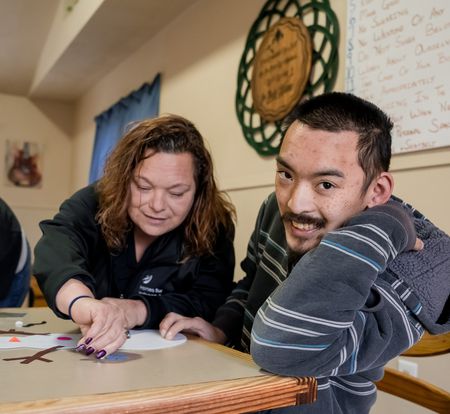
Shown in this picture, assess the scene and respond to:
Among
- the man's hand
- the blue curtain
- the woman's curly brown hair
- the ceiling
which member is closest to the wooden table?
the man's hand

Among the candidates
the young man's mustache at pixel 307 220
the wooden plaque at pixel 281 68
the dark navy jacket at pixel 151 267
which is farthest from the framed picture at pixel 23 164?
the young man's mustache at pixel 307 220

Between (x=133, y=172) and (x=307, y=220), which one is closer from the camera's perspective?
(x=307, y=220)

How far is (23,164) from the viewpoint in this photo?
5051 mm

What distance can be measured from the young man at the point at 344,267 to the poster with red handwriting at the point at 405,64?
2.11 feet

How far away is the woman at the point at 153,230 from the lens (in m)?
1.04

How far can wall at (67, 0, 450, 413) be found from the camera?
4.50 feet

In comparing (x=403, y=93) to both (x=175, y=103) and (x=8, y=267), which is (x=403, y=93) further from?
(x=175, y=103)

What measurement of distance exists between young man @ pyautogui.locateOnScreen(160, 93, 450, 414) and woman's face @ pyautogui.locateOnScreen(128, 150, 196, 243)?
0.78 feet

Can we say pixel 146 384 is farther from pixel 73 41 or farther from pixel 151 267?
pixel 73 41

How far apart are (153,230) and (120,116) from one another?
2.77 m

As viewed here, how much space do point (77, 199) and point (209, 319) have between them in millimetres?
386

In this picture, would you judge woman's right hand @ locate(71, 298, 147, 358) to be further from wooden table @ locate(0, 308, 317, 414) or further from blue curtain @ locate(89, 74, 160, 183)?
blue curtain @ locate(89, 74, 160, 183)

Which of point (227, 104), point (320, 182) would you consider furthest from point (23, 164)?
point (320, 182)

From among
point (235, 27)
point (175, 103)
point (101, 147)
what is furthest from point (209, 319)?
point (101, 147)
